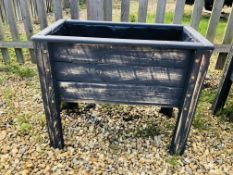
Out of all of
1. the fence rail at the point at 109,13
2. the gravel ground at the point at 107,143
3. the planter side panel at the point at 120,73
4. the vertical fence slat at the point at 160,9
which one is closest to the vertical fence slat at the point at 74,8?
the fence rail at the point at 109,13

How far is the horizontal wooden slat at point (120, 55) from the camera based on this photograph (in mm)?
1692

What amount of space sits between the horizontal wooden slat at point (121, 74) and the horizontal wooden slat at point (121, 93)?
0.14ft

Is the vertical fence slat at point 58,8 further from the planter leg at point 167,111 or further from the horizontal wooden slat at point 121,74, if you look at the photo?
the planter leg at point 167,111

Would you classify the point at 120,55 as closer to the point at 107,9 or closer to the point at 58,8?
the point at 107,9

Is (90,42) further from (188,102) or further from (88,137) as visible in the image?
(88,137)

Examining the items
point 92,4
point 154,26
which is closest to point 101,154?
point 154,26

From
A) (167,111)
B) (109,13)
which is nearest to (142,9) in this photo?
(109,13)

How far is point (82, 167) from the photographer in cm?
207

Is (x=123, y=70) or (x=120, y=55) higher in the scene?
(x=120, y=55)

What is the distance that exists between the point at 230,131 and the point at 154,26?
1301 mm

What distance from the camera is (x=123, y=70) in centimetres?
178

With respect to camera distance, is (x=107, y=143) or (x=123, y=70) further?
(x=107, y=143)

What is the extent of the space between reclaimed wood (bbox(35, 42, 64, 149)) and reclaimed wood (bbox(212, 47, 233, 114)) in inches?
64.2

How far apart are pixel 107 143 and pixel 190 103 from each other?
0.87m
